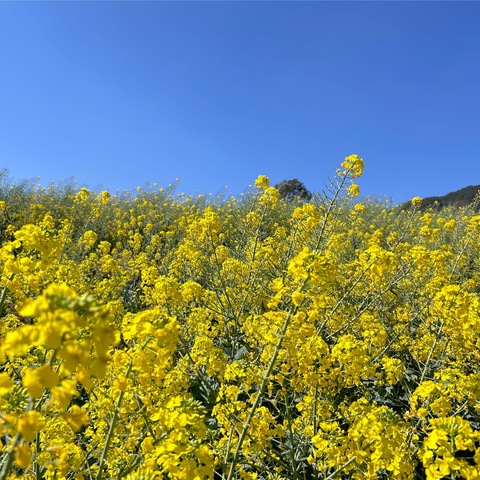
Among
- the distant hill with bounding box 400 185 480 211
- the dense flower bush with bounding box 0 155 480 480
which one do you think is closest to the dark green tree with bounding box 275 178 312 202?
the distant hill with bounding box 400 185 480 211

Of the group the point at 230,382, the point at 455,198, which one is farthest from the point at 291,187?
the point at 230,382

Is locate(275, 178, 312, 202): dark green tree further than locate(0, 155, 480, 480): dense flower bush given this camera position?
Yes

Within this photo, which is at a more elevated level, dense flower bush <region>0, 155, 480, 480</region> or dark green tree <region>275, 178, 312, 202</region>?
dark green tree <region>275, 178, 312, 202</region>

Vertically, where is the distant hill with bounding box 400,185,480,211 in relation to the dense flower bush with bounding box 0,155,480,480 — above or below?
above

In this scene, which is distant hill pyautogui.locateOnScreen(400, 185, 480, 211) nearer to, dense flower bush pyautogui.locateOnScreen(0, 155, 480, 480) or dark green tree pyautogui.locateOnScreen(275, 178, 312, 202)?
dark green tree pyautogui.locateOnScreen(275, 178, 312, 202)

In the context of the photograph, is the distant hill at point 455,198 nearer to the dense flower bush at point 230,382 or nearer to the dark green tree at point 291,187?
the dark green tree at point 291,187

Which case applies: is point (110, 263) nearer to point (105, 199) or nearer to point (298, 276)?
point (105, 199)

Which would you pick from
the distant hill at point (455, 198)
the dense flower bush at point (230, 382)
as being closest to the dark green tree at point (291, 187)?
the distant hill at point (455, 198)

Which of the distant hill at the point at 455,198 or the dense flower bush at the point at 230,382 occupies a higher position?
the distant hill at the point at 455,198

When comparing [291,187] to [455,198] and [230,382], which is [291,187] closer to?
[455,198]

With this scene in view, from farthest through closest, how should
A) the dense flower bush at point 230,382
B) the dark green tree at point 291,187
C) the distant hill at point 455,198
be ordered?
the distant hill at point 455,198 → the dark green tree at point 291,187 → the dense flower bush at point 230,382

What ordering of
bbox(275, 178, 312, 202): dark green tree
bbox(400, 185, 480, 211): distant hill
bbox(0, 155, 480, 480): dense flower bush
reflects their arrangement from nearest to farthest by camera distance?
bbox(0, 155, 480, 480): dense flower bush → bbox(275, 178, 312, 202): dark green tree → bbox(400, 185, 480, 211): distant hill

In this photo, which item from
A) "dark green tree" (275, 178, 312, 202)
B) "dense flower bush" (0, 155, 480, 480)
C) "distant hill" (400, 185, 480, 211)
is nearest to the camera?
"dense flower bush" (0, 155, 480, 480)

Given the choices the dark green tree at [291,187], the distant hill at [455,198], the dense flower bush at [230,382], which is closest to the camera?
the dense flower bush at [230,382]
